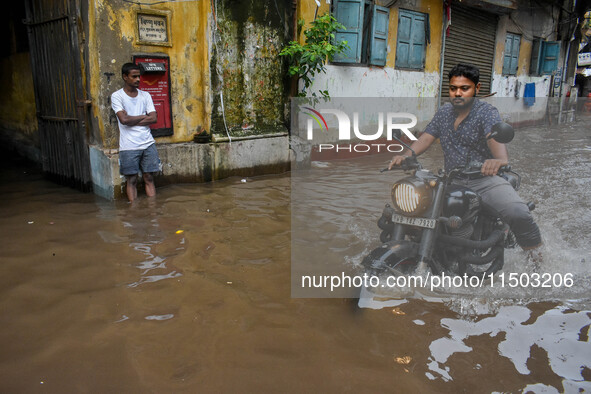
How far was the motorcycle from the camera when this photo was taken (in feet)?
8.50

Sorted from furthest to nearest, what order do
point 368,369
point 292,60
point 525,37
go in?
point 525,37 < point 292,60 < point 368,369

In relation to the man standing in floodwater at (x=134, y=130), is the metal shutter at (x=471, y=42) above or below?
above

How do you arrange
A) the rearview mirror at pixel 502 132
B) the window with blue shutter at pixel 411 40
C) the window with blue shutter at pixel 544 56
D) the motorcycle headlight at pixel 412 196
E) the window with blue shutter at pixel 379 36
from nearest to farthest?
the rearview mirror at pixel 502 132 → the motorcycle headlight at pixel 412 196 → the window with blue shutter at pixel 379 36 → the window with blue shutter at pixel 411 40 → the window with blue shutter at pixel 544 56

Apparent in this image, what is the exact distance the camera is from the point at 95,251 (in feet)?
11.9

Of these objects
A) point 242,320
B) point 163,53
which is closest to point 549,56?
point 163,53

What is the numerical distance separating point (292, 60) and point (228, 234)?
3648 millimetres

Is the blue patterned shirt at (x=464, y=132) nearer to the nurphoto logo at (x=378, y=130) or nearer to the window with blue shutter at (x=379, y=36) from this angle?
the nurphoto logo at (x=378, y=130)

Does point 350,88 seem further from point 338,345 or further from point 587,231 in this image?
point 338,345

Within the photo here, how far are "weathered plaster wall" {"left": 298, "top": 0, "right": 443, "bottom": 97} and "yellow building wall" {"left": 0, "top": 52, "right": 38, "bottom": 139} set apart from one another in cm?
451

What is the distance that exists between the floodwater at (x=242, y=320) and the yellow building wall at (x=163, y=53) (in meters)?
1.53

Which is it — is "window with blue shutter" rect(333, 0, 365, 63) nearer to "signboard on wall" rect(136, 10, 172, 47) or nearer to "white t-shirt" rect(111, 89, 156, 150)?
"signboard on wall" rect(136, 10, 172, 47)

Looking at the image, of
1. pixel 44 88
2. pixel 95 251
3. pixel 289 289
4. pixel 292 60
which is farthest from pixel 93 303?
pixel 292 60

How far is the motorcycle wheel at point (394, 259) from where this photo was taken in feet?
8.57

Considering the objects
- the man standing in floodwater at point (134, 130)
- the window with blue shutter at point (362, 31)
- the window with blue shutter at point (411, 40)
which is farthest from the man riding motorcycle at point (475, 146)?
the window with blue shutter at point (411, 40)
